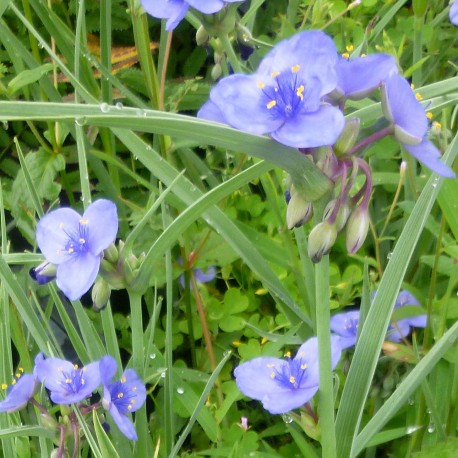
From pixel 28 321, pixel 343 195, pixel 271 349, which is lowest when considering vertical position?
pixel 271 349

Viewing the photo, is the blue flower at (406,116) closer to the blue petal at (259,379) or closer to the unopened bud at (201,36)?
the blue petal at (259,379)


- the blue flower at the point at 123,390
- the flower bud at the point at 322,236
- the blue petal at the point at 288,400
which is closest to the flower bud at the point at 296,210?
the flower bud at the point at 322,236

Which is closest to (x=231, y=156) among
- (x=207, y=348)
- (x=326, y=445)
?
(x=207, y=348)

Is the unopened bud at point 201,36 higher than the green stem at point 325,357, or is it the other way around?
the unopened bud at point 201,36

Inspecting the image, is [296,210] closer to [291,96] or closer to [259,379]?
[291,96]

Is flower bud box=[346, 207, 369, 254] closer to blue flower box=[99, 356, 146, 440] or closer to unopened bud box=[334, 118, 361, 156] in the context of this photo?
unopened bud box=[334, 118, 361, 156]

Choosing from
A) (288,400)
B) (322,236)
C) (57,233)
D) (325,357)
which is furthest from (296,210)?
(57,233)

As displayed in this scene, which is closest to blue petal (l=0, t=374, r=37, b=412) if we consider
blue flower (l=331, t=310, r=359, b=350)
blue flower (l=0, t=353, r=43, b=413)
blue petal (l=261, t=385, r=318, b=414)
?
blue flower (l=0, t=353, r=43, b=413)

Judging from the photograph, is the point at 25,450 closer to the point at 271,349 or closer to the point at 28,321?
the point at 28,321
